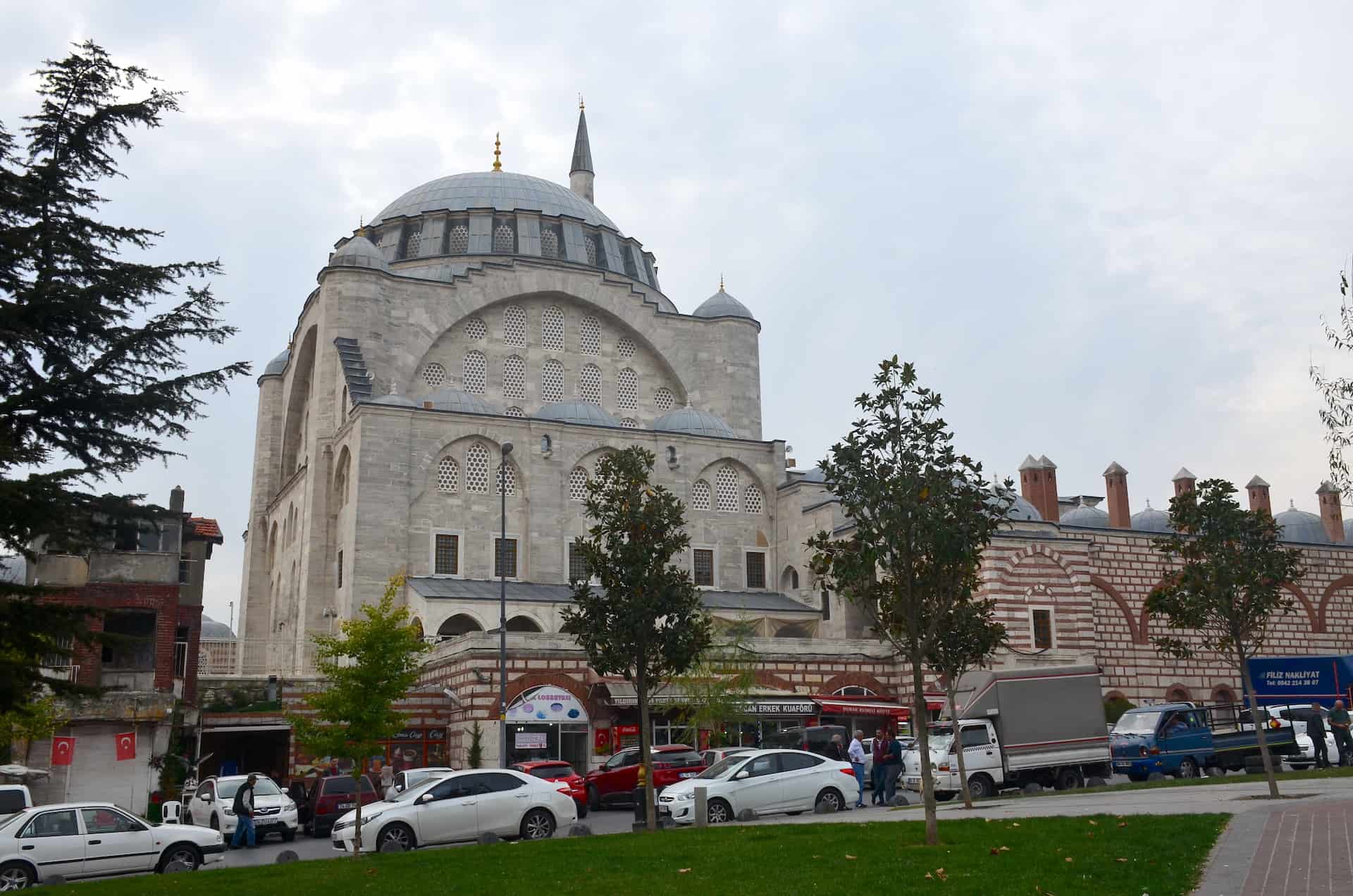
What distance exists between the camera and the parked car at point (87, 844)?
16172mm

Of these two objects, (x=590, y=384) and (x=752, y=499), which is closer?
(x=752, y=499)

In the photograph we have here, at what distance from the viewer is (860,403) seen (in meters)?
14.7

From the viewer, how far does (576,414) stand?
1713 inches

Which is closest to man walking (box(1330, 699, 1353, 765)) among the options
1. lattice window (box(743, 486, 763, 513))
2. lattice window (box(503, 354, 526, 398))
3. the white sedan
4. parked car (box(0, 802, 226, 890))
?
the white sedan

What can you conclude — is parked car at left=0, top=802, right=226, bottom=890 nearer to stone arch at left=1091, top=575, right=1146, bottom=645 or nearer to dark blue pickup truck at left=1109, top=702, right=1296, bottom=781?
dark blue pickup truck at left=1109, top=702, right=1296, bottom=781

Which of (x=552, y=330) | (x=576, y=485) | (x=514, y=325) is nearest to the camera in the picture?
(x=576, y=485)

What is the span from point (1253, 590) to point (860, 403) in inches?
300

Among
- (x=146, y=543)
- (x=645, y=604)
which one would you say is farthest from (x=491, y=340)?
(x=645, y=604)

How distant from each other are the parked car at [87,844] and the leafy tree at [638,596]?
589 cm

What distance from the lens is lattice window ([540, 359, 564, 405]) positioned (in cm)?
4750

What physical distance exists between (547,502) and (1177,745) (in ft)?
70.4

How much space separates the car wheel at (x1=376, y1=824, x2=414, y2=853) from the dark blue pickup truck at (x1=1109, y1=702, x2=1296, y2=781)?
574 inches

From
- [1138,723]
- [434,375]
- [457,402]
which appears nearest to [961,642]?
[1138,723]

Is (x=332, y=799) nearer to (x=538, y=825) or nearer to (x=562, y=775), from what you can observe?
(x=562, y=775)
